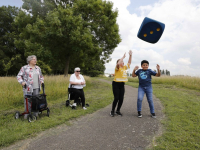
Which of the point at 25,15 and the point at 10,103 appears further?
the point at 25,15

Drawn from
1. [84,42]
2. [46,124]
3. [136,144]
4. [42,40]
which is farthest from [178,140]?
[42,40]

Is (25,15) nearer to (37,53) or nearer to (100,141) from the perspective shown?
(37,53)

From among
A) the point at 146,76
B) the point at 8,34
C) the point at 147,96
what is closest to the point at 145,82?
the point at 146,76

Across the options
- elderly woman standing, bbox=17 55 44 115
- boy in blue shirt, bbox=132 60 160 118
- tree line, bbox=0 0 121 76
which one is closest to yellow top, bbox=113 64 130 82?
boy in blue shirt, bbox=132 60 160 118

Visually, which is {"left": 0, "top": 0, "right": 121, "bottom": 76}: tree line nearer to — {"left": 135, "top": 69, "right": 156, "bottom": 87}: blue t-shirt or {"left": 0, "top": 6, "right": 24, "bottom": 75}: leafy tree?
{"left": 135, "top": 69, "right": 156, "bottom": 87}: blue t-shirt

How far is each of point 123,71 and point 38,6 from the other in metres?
12.8

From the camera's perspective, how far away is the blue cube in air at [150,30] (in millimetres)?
4566

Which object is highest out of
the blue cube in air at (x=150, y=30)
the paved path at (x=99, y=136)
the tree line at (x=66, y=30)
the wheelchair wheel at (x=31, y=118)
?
the tree line at (x=66, y=30)

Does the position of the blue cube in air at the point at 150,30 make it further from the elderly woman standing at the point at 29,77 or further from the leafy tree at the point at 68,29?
the leafy tree at the point at 68,29

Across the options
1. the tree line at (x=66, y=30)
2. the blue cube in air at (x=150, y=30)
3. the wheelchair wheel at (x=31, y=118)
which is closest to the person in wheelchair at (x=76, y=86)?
the wheelchair wheel at (x=31, y=118)

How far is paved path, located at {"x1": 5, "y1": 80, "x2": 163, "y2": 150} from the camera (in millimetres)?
2646

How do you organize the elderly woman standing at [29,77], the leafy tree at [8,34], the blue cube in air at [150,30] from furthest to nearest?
the leafy tree at [8,34]
the blue cube in air at [150,30]
the elderly woman standing at [29,77]

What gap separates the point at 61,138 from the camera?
2.98 metres

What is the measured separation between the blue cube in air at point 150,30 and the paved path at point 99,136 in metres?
2.72
